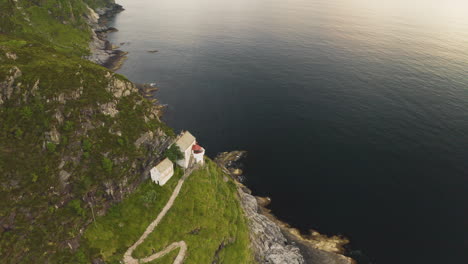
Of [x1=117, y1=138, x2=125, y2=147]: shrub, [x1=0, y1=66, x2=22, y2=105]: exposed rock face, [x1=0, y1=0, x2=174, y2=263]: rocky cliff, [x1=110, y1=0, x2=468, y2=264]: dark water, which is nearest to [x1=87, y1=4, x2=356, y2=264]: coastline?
[x1=110, y1=0, x2=468, y2=264]: dark water

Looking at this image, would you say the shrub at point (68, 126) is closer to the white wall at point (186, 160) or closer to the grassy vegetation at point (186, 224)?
the grassy vegetation at point (186, 224)

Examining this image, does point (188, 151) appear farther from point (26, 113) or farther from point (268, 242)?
point (26, 113)

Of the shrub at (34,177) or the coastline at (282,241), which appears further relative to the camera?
the coastline at (282,241)

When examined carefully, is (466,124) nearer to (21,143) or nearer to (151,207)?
(151,207)

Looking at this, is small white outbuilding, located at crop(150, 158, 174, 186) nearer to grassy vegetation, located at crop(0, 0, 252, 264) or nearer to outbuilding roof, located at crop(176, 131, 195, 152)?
grassy vegetation, located at crop(0, 0, 252, 264)

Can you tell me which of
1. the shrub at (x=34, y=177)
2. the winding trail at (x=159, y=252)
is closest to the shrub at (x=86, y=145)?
the shrub at (x=34, y=177)

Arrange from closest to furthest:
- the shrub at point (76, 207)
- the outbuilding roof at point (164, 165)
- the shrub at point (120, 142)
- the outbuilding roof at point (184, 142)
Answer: the shrub at point (76, 207), the shrub at point (120, 142), the outbuilding roof at point (164, 165), the outbuilding roof at point (184, 142)

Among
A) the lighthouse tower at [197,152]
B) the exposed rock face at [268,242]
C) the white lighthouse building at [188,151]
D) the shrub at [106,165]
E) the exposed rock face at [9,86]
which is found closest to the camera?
the shrub at [106,165]

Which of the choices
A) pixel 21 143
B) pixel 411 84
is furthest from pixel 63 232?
pixel 411 84
